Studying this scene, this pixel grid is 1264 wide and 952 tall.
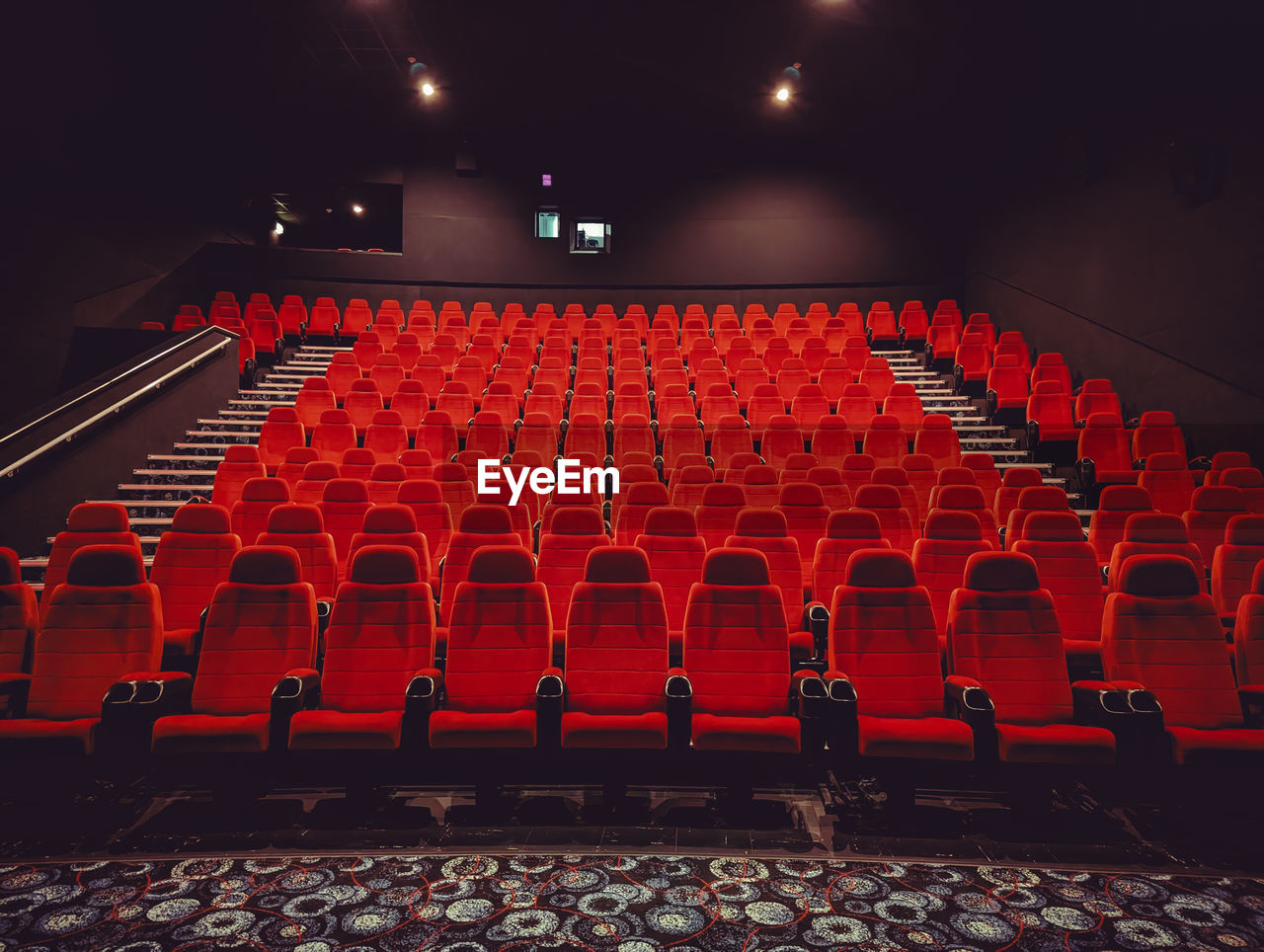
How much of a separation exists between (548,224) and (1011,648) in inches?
321

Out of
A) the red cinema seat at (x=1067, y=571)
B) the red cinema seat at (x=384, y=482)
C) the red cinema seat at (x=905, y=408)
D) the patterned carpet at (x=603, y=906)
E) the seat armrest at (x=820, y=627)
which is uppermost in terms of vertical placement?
the red cinema seat at (x=905, y=408)

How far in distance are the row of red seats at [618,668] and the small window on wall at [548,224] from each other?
24.2ft

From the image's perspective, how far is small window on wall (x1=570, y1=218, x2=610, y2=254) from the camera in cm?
889

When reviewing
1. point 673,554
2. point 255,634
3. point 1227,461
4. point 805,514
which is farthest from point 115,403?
point 1227,461

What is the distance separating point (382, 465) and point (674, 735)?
2.63 metres

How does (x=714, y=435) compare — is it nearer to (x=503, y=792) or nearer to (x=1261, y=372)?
(x=503, y=792)

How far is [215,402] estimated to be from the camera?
5547 millimetres

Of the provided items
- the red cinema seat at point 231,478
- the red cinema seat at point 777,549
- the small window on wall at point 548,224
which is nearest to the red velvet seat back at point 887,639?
the red cinema seat at point 777,549

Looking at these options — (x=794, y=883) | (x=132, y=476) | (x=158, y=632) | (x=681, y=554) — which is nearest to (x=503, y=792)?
(x=794, y=883)

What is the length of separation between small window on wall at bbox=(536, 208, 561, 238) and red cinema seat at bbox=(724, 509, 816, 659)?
6969mm

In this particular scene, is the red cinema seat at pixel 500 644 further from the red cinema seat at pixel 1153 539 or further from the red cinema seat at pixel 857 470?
the red cinema seat at pixel 1153 539

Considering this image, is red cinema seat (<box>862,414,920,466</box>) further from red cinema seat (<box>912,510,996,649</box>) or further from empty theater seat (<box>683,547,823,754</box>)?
empty theater seat (<box>683,547,823,754</box>)

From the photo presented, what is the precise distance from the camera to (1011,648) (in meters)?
2.31

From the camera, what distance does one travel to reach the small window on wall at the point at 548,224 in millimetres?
8906
